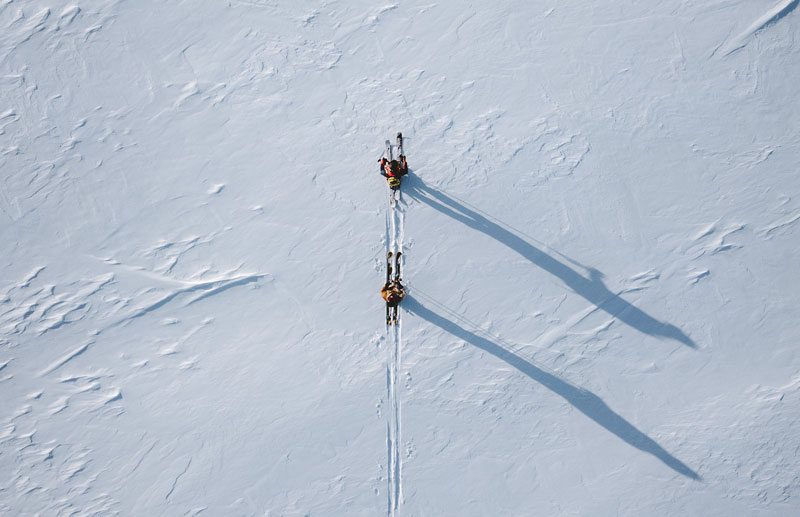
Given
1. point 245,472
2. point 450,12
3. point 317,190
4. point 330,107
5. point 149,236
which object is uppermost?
point 450,12

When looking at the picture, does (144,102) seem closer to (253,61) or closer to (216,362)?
(253,61)

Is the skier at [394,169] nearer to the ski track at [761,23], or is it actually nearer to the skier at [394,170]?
the skier at [394,170]

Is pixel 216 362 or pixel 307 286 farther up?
pixel 307 286

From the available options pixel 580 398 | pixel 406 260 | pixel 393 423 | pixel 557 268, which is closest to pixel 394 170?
pixel 406 260

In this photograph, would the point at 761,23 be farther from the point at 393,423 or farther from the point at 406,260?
the point at 393,423

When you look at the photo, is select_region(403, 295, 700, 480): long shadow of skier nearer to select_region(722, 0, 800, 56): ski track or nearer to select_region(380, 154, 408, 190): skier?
select_region(380, 154, 408, 190): skier

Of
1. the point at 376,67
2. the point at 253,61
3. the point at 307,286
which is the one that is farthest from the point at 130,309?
the point at 376,67
